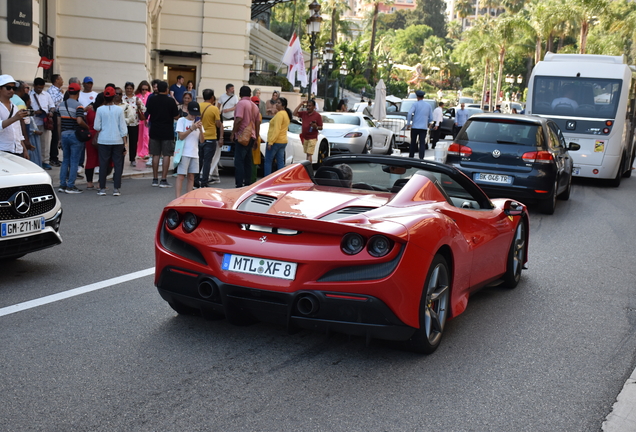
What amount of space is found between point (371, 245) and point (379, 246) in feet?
0.16

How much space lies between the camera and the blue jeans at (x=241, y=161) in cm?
1361

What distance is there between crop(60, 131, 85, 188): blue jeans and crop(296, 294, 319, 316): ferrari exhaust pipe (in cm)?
886

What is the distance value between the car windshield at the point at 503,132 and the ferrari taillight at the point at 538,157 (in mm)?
187

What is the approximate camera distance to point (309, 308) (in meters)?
4.41

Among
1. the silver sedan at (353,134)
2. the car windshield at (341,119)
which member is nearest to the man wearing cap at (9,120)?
the silver sedan at (353,134)

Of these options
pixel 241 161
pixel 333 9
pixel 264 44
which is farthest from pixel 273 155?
pixel 333 9

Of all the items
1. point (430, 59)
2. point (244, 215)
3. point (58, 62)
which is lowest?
point (244, 215)

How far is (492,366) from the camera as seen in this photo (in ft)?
15.8

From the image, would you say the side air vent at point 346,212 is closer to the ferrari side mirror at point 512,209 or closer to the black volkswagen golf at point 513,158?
the ferrari side mirror at point 512,209

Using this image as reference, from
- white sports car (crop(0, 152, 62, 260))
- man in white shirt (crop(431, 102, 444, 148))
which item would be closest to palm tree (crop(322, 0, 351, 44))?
man in white shirt (crop(431, 102, 444, 148))


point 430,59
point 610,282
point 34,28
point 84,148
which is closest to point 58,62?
point 34,28

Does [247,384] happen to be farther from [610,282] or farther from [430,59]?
[430,59]

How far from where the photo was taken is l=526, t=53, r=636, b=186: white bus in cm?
1769

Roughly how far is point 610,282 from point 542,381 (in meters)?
3.48
